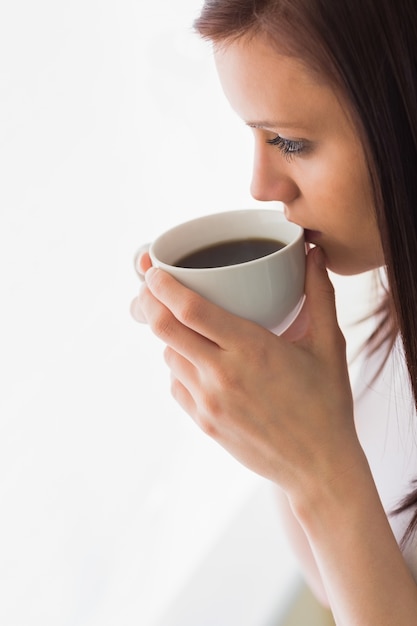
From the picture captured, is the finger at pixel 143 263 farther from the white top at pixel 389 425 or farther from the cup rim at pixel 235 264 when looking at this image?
the white top at pixel 389 425

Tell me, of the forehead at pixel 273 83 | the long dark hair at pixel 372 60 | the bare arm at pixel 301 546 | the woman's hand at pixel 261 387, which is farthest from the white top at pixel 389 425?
the forehead at pixel 273 83

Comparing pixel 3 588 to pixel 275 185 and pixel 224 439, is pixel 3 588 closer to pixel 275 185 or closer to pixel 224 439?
pixel 224 439

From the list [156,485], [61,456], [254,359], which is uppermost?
[254,359]

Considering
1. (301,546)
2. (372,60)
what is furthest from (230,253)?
(301,546)

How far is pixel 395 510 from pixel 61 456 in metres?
0.42

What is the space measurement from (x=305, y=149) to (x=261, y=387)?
25cm

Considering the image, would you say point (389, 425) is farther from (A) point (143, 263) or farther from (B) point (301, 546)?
(A) point (143, 263)

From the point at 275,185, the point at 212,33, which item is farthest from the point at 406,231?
the point at 212,33

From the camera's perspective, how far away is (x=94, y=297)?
0.97 meters

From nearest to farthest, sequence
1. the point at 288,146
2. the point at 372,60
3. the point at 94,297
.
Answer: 1. the point at 372,60
2. the point at 288,146
3. the point at 94,297

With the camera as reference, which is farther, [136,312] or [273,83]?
[136,312]

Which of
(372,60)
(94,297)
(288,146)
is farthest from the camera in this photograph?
(94,297)

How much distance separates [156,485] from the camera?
114 cm

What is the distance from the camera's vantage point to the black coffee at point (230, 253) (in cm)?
88
